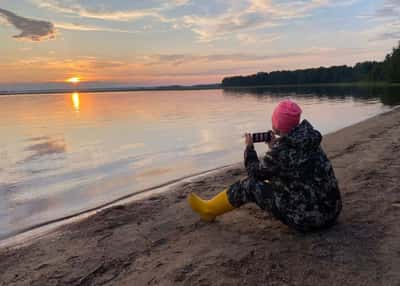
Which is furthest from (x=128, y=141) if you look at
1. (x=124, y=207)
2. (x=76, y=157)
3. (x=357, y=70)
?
(x=357, y=70)

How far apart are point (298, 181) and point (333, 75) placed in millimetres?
141793

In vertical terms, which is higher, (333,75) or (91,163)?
(333,75)

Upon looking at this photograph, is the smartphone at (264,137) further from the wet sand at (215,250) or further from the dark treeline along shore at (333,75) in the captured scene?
the dark treeline along shore at (333,75)

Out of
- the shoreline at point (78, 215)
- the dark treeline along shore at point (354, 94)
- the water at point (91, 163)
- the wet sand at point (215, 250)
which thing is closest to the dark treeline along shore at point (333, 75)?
the dark treeline along shore at point (354, 94)

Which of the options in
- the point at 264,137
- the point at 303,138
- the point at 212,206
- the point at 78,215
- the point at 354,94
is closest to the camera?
the point at 303,138

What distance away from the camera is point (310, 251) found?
3.92 metres

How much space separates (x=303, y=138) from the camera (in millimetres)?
3822

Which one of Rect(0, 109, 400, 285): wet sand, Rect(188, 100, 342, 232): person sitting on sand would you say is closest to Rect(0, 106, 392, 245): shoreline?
Rect(0, 109, 400, 285): wet sand

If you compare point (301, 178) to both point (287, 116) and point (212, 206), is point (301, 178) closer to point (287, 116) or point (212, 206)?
point (287, 116)

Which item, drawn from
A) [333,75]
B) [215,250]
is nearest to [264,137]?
[215,250]

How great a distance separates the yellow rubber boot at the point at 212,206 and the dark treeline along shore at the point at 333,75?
297 feet

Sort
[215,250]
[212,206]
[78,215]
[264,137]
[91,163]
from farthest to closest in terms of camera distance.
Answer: [91,163], [78,215], [212,206], [264,137], [215,250]

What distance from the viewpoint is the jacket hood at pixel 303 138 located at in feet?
12.6

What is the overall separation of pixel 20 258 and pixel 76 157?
26.5 feet
